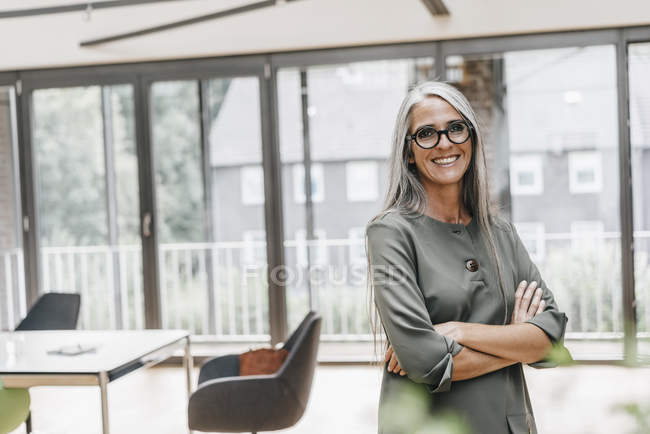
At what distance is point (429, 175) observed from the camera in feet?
4.62

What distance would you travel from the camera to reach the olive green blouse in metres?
1.30

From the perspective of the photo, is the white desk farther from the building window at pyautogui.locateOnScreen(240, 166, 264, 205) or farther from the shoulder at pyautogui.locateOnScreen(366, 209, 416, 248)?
the building window at pyautogui.locateOnScreen(240, 166, 264, 205)

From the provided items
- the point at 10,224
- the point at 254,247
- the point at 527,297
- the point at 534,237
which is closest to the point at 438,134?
the point at 527,297

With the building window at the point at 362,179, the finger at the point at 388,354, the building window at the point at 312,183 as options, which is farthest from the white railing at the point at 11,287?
the finger at the point at 388,354

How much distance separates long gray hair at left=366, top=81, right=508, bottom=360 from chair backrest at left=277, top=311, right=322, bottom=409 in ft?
4.44

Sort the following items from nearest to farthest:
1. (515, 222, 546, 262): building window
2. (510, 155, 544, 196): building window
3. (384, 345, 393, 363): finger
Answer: (384, 345, 393, 363): finger
(510, 155, 544, 196): building window
(515, 222, 546, 262): building window

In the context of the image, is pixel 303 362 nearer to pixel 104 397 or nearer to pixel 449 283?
pixel 104 397

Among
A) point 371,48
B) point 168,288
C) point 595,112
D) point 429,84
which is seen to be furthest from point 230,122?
point 429,84

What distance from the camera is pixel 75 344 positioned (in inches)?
126

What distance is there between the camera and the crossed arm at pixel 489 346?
133 cm

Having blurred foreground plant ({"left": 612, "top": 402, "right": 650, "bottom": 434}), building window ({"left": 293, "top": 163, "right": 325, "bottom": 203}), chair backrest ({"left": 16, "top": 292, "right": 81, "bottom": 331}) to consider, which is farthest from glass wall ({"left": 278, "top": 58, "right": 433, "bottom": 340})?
blurred foreground plant ({"left": 612, "top": 402, "right": 650, "bottom": 434})

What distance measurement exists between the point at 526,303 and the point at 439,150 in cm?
41

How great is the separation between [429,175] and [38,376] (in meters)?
2.04

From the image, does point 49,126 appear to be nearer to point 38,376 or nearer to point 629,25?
point 38,376
